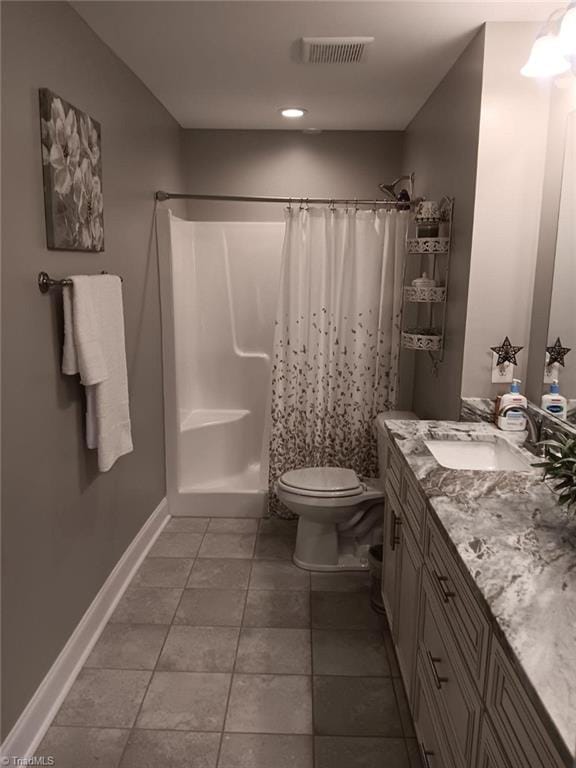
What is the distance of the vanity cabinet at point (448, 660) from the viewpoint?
3.11 feet

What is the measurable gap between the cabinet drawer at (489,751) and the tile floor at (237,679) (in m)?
0.76

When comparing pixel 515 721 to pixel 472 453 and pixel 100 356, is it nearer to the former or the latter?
pixel 472 453

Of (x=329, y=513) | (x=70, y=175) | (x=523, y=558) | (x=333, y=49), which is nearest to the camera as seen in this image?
(x=523, y=558)

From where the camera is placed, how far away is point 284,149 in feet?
12.3

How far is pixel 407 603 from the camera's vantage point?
1.86 meters

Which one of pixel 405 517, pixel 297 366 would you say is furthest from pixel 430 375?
pixel 405 517

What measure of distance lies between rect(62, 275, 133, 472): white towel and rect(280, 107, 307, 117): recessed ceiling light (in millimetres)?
1583

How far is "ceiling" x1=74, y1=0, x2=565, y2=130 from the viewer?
1.98m

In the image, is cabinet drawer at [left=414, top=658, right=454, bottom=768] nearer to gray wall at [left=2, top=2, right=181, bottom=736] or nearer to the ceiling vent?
gray wall at [left=2, top=2, right=181, bottom=736]

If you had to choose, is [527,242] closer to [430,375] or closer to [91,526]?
[430,375]

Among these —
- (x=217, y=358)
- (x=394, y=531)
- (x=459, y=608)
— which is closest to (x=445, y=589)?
(x=459, y=608)

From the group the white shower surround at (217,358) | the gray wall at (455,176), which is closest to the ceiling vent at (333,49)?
the gray wall at (455,176)

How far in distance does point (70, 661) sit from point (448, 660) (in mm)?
1370

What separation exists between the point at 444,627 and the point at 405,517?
543mm
